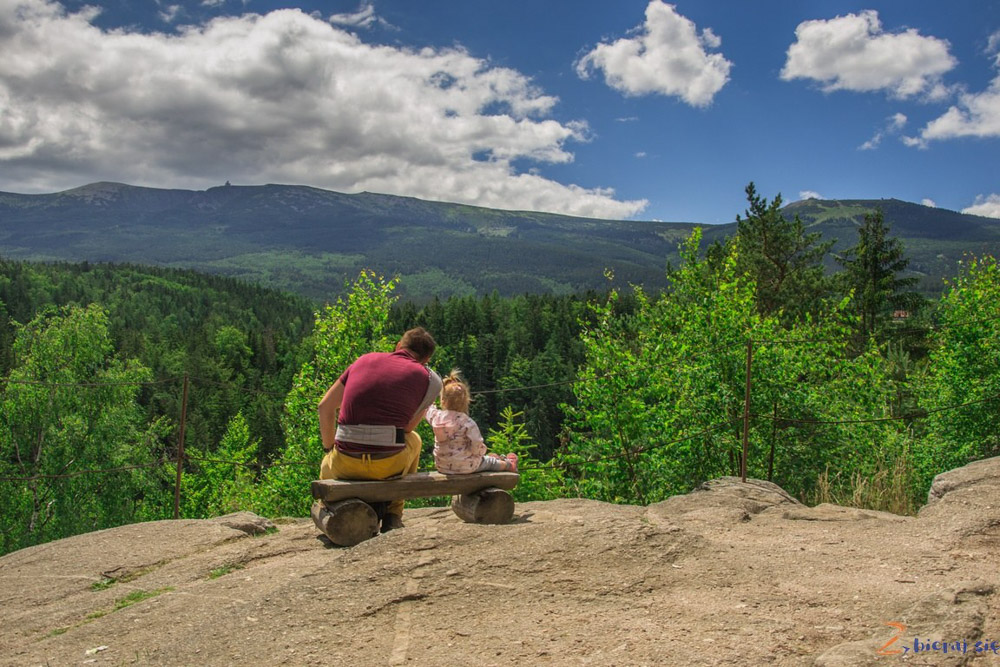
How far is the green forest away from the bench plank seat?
35.9 inches

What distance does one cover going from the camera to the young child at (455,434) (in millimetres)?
6062

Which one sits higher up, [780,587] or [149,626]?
[780,587]

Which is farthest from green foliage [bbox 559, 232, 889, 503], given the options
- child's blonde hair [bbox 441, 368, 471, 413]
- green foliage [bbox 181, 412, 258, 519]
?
green foliage [bbox 181, 412, 258, 519]

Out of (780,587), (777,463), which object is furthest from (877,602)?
(777,463)

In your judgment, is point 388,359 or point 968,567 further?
point 388,359

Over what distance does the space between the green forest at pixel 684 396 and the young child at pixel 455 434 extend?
22.8 inches

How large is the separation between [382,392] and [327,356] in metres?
13.3

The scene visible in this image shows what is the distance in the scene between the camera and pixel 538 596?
13.4 feet

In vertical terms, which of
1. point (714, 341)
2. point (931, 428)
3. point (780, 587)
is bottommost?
point (931, 428)

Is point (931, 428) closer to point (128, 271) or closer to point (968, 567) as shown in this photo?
point (968, 567)

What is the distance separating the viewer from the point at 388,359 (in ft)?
18.3

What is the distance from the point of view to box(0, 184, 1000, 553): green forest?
467 inches

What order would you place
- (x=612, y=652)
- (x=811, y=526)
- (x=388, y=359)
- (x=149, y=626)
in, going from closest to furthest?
(x=612, y=652) < (x=149, y=626) < (x=388, y=359) < (x=811, y=526)

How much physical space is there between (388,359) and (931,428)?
698 inches
